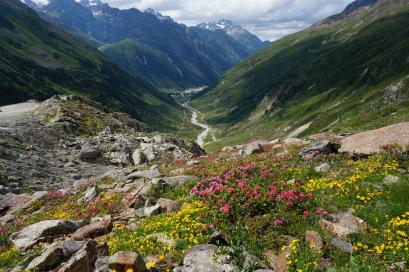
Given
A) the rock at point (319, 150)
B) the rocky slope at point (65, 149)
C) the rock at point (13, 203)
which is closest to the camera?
the rock at point (319, 150)

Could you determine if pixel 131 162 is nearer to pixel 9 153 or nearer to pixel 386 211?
pixel 9 153

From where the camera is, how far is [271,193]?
1379 centimetres

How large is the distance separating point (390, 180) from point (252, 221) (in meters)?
5.53

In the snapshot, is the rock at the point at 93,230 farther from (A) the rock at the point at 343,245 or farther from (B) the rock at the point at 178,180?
(A) the rock at the point at 343,245

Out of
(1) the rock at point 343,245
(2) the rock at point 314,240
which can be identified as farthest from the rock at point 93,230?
(1) the rock at point 343,245

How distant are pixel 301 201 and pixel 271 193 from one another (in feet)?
3.31

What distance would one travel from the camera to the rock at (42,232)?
15637 mm

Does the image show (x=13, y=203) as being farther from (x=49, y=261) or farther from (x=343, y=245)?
(x=343, y=245)

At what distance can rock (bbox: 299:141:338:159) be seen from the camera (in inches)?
835

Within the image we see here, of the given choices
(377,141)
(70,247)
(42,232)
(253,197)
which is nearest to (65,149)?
(42,232)

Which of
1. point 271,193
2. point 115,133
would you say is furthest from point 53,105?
point 271,193

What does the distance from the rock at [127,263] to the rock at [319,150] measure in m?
13.2

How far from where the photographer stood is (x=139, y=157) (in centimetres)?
5203

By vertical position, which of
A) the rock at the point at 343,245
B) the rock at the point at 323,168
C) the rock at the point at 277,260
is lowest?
the rock at the point at 323,168
